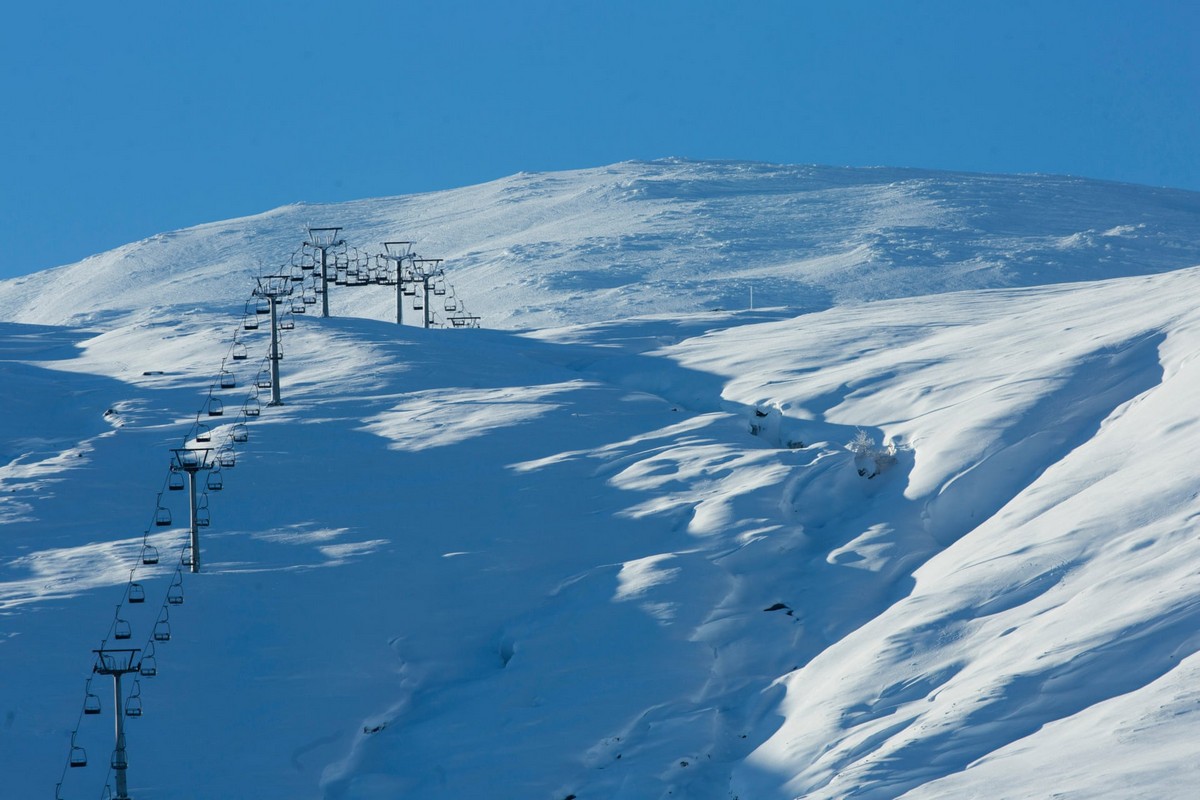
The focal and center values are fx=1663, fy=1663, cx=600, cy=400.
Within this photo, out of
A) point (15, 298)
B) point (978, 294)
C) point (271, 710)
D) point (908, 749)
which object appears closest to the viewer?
point (908, 749)

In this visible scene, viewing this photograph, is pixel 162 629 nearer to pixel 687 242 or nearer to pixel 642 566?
pixel 642 566

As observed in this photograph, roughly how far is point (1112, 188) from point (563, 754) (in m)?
96.8

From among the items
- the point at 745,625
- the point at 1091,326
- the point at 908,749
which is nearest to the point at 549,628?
the point at 745,625

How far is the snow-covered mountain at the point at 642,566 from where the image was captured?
68.2ft

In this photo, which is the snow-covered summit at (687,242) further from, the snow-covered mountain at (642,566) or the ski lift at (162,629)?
the ski lift at (162,629)

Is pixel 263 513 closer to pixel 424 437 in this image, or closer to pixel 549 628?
pixel 424 437

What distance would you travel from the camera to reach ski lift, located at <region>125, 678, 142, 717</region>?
23234mm

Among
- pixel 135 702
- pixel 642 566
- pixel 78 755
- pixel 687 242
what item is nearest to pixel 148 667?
pixel 135 702

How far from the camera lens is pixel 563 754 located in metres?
22.5

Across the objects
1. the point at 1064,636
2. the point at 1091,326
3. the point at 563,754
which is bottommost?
the point at 563,754

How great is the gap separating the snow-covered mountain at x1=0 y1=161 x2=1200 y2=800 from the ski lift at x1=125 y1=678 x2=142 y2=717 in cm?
31

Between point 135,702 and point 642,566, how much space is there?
26.6 ft

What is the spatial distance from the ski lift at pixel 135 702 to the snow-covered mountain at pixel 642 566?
1.03 ft

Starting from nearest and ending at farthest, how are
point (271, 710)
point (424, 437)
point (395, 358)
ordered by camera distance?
point (271, 710)
point (424, 437)
point (395, 358)
